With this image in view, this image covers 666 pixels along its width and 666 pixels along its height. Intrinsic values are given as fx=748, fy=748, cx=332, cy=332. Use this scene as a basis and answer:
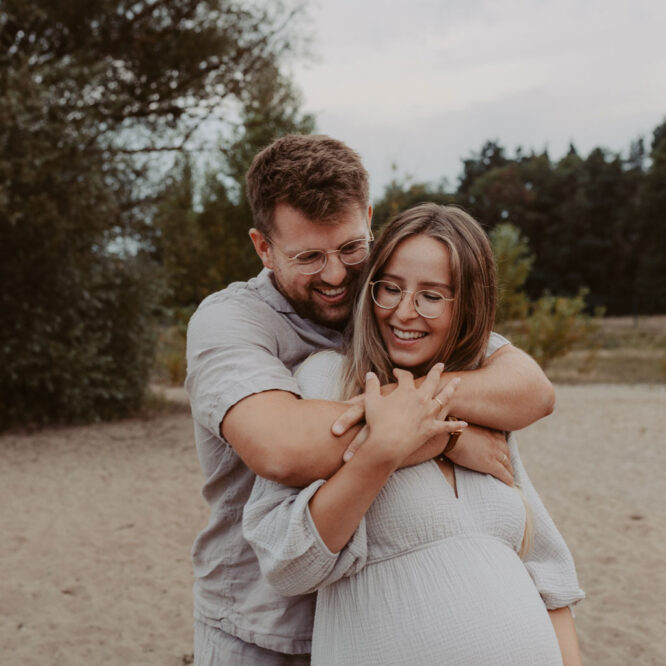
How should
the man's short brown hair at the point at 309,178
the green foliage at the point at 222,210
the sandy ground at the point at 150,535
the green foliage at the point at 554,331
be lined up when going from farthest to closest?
the green foliage at the point at 554,331 → the green foliage at the point at 222,210 → the sandy ground at the point at 150,535 → the man's short brown hair at the point at 309,178

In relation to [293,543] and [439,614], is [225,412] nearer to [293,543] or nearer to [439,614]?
[293,543]

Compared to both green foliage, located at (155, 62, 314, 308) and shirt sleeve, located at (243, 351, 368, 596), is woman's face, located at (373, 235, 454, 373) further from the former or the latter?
green foliage, located at (155, 62, 314, 308)

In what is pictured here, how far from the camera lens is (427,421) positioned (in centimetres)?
171

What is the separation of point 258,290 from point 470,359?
0.68m

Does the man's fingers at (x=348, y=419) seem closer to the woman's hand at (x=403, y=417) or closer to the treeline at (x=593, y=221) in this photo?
the woman's hand at (x=403, y=417)

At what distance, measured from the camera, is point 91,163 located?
1128 cm

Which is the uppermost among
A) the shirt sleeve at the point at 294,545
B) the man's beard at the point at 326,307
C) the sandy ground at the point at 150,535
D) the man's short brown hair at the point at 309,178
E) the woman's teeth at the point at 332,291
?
the man's short brown hair at the point at 309,178

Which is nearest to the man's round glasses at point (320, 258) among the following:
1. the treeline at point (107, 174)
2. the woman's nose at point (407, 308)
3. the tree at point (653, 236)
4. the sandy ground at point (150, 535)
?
the woman's nose at point (407, 308)

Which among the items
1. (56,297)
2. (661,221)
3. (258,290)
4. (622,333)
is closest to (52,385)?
(56,297)

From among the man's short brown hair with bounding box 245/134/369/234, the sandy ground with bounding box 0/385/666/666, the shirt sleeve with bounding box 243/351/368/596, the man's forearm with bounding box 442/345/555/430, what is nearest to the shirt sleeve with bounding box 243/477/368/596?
the shirt sleeve with bounding box 243/351/368/596

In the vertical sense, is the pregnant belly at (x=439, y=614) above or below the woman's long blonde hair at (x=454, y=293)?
below

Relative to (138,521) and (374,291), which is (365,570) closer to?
(374,291)

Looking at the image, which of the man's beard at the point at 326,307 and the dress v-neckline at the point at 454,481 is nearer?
the dress v-neckline at the point at 454,481

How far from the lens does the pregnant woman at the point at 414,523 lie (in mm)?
1638
